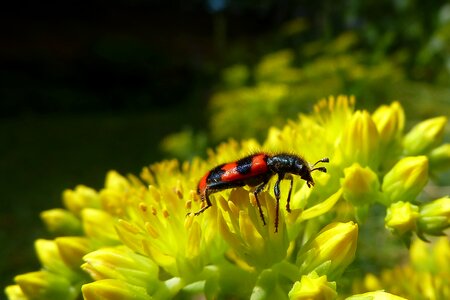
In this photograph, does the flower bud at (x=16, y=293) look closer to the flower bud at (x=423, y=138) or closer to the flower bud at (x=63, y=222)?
the flower bud at (x=63, y=222)

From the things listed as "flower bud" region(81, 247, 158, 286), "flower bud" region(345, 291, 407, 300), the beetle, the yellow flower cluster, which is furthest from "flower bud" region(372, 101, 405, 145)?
"flower bud" region(81, 247, 158, 286)

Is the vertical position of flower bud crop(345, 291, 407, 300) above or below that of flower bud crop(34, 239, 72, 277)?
below

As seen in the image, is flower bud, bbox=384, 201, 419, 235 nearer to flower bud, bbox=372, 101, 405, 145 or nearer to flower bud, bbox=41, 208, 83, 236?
flower bud, bbox=372, 101, 405, 145

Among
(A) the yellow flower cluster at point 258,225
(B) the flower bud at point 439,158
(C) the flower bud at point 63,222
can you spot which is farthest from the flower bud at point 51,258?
(B) the flower bud at point 439,158

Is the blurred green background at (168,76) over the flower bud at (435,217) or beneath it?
over

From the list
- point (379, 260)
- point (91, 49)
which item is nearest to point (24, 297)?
point (379, 260)

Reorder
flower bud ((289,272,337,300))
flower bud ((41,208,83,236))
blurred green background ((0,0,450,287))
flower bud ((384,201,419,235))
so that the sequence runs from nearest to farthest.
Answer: flower bud ((289,272,337,300))
flower bud ((384,201,419,235))
flower bud ((41,208,83,236))
blurred green background ((0,0,450,287))
